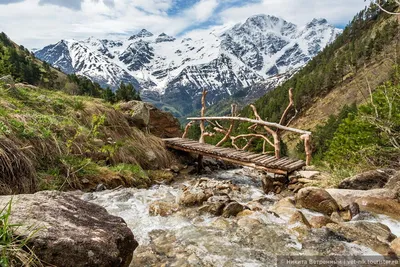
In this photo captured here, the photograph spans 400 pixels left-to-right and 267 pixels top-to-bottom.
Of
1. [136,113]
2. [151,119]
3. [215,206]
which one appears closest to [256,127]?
[151,119]

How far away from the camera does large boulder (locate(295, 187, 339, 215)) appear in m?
6.12

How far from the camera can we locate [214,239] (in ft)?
15.6

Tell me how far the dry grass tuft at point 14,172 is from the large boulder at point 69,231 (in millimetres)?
2154

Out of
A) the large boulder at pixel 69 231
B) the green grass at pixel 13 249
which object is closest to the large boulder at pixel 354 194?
the large boulder at pixel 69 231

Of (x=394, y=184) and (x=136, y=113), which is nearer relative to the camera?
A: (x=394, y=184)

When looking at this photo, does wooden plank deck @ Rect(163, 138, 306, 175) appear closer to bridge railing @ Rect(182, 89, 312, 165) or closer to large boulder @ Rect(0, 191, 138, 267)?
bridge railing @ Rect(182, 89, 312, 165)

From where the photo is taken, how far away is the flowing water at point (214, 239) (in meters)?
4.07

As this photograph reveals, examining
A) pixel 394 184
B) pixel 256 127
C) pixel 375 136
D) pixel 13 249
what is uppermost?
pixel 13 249

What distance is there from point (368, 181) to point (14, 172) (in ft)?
26.7

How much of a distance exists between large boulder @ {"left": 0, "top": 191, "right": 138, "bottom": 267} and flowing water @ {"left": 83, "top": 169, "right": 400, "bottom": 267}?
3.25 feet

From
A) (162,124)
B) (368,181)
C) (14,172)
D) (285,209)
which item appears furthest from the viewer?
(162,124)

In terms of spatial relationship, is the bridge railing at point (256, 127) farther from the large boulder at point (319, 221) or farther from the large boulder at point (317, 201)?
the large boulder at point (319, 221)

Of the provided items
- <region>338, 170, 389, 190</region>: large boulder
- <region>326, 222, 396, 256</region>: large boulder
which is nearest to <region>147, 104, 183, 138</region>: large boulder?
<region>338, 170, 389, 190</region>: large boulder

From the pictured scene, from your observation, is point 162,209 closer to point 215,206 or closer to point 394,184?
point 215,206
